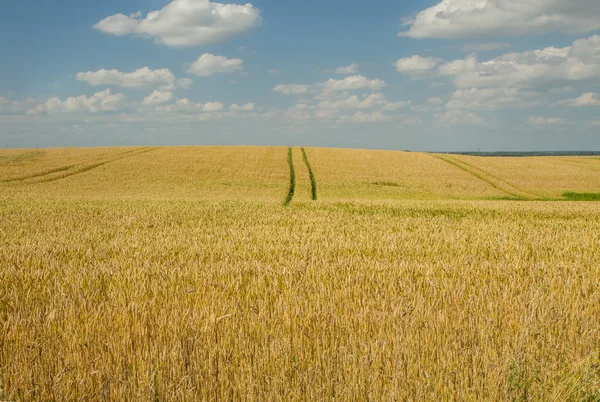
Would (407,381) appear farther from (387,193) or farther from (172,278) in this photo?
(387,193)

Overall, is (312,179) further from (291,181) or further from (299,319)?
(299,319)

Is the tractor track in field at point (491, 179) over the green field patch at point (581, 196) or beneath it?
over

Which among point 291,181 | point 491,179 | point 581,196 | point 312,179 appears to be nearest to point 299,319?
point 291,181

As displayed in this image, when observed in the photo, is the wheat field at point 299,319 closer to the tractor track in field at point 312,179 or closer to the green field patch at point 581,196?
the tractor track in field at point 312,179

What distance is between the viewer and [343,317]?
4.50 metres

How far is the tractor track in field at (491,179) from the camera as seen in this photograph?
1717 inches

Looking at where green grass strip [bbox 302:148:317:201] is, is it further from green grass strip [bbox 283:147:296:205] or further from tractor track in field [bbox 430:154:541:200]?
tractor track in field [bbox 430:154:541:200]

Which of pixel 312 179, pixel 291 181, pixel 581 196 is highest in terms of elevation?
pixel 312 179

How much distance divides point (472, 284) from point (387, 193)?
35335 mm

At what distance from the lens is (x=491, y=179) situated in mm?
51594

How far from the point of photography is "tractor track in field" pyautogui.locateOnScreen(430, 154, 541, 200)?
143 ft

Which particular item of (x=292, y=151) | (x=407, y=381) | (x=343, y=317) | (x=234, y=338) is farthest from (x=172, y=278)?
(x=292, y=151)

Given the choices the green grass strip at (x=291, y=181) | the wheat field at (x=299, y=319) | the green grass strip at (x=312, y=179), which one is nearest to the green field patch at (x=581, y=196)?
the green grass strip at (x=312, y=179)

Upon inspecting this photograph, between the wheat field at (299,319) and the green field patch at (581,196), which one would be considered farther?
the green field patch at (581,196)
